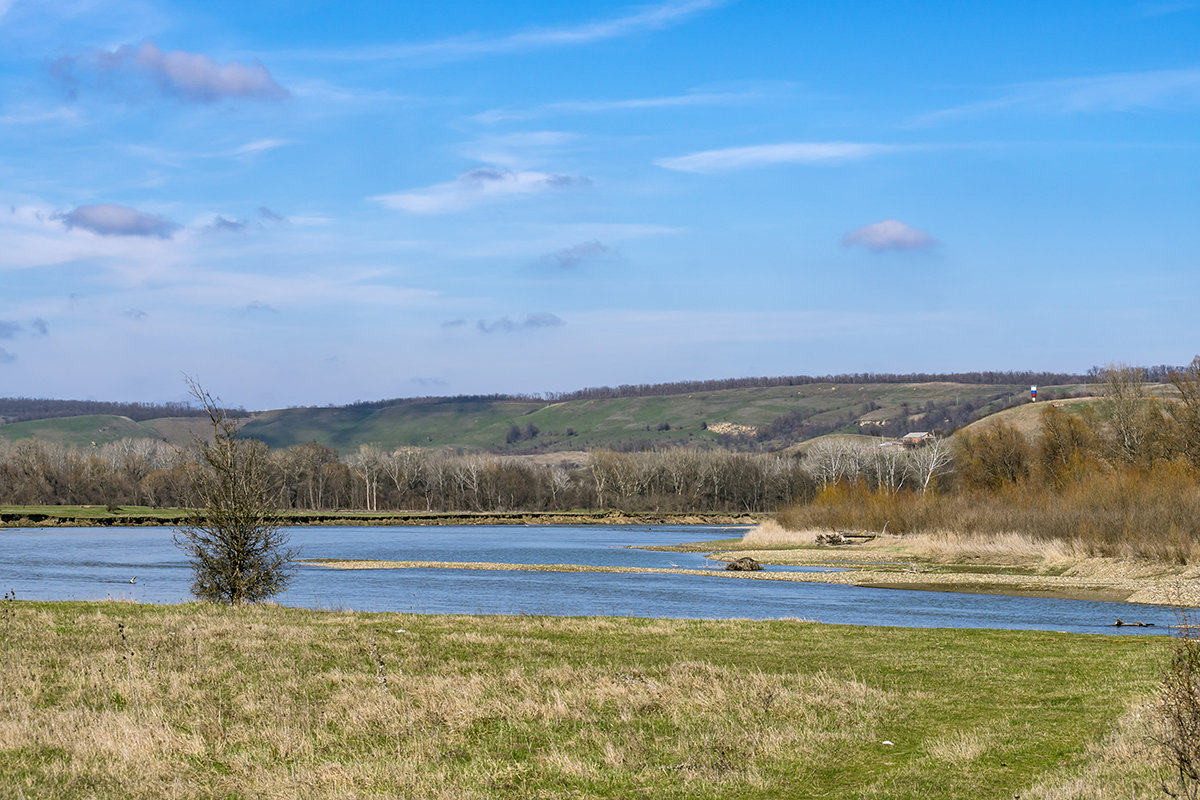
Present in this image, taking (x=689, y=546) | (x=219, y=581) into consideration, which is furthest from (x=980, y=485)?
(x=219, y=581)

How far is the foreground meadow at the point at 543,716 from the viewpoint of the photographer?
35.3ft

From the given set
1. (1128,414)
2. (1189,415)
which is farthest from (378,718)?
(1128,414)

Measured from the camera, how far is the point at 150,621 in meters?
22.6

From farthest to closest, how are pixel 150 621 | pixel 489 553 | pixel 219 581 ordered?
1. pixel 489 553
2. pixel 219 581
3. pixel 150 621

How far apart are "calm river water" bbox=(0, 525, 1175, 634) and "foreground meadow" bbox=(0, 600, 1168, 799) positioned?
42.7ft

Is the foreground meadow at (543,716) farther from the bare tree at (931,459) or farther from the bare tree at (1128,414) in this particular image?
the bare tree at (931,459)

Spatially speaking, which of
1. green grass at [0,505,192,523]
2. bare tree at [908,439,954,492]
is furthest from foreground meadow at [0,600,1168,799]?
bare tree at [908,439,954,492]

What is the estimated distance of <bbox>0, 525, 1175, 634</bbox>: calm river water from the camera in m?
37.0

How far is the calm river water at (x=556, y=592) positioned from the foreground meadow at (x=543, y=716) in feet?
42.7

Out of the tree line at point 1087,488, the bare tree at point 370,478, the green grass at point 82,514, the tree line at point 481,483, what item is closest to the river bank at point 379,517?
the green grass at point 82,514

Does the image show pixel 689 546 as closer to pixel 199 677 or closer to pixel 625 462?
pixel 199 677

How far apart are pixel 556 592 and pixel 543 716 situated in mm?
33989

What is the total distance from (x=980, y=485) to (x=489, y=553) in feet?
153

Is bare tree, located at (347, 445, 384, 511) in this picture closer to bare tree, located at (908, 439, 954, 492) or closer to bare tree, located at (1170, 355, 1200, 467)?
bare tree, located at (908, 439, 954, 492)
